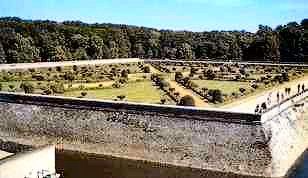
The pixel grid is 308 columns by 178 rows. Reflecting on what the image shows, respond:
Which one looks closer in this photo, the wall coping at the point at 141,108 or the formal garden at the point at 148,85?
the wall coping at the point at 141,108

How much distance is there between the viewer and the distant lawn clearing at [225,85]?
1194 inches

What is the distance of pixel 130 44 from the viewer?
225 ft

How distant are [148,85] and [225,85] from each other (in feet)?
17.0

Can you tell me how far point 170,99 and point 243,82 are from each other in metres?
10.2

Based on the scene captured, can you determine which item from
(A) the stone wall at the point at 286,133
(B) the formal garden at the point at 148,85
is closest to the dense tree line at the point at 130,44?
(B) the formal garden at the point at 148,85

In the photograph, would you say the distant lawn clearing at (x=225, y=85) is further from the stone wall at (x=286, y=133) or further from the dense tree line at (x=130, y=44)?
the dense tree line at (x=130, y=44)

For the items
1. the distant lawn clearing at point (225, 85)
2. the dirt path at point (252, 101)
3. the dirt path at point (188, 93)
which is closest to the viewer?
the dirt path at point (252, 101)

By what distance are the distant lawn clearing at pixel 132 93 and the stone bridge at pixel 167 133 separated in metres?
4.71

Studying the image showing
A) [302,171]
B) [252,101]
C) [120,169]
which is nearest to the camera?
[302,171]

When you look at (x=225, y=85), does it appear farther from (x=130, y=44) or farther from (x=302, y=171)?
(x=130, y=44)

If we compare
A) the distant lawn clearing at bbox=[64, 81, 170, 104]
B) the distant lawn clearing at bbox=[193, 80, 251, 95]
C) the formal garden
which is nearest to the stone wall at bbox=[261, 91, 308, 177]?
the formal garden

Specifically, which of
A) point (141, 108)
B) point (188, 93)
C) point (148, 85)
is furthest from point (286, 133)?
point (148, 85)

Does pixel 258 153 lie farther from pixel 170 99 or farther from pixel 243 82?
pixel 243 82

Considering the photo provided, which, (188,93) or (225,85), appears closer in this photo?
(188,93)
